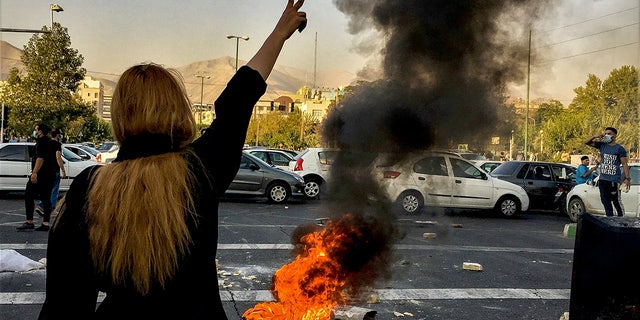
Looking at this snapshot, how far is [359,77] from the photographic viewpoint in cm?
583

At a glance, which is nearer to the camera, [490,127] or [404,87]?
[404,87]

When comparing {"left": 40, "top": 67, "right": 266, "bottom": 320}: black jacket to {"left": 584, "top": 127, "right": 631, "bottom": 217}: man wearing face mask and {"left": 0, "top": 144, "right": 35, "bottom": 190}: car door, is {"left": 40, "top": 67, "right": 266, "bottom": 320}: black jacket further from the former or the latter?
{"left": 0, "top": 144, "right": 35, "bottom": 190}: car door

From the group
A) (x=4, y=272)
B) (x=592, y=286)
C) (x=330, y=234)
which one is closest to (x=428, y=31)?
(x=330, y=234)

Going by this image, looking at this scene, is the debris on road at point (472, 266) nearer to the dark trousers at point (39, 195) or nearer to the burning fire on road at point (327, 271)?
the burning fire on road at point (327, 271)

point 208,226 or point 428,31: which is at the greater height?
point 428,31

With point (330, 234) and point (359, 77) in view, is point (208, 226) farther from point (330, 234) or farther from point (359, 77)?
point (359, 77)

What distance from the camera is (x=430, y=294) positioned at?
619cm

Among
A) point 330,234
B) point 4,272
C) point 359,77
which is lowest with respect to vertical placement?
point 4,272

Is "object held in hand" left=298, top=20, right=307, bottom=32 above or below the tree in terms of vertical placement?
below

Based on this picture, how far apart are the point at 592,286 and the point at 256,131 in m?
71.5

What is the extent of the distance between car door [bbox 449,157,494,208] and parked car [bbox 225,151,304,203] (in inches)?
171

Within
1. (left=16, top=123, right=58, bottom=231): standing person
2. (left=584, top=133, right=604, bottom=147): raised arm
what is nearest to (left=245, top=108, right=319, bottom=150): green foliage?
(left=584, top=133, right=604, bottom=147): raised arm

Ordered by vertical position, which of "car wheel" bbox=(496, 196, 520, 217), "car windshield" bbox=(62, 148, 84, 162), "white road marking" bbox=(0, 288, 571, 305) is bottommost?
"white road marking" bbox=(0, 288, 571, 305)

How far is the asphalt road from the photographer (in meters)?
5.61
